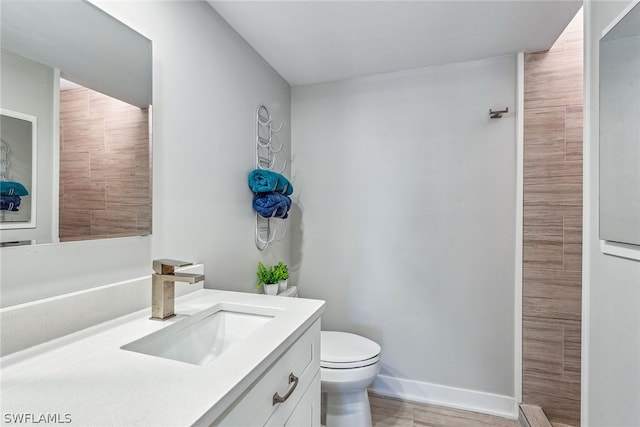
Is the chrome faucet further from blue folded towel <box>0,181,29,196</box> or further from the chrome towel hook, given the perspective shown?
the chrome towel hook

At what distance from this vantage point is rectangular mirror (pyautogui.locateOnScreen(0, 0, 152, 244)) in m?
0.78

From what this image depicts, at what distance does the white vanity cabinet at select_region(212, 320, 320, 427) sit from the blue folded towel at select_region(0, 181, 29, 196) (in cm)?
73

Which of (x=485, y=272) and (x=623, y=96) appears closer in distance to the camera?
(x=623, y=96)

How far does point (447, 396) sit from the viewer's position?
198cm

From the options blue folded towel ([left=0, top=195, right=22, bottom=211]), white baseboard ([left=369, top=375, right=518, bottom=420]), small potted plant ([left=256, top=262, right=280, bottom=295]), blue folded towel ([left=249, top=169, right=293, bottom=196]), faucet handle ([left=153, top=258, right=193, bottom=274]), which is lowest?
white baseboard ([left=369, top=375, right=518, bottom=420])

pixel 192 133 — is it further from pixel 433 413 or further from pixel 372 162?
pixel 433 413

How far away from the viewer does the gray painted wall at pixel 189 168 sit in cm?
88

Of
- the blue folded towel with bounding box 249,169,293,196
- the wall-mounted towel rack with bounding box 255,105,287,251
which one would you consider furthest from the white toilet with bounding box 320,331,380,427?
the blue folded towel with bounding box 249,169,293,196

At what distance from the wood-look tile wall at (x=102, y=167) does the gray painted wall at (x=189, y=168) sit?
49 millimetres

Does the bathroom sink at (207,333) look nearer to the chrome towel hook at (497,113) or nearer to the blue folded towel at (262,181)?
the blue folded towel at (262,181)

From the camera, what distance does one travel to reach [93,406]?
51 centimetres

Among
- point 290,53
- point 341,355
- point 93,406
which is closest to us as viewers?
point 93,406

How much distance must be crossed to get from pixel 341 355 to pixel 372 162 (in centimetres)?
128

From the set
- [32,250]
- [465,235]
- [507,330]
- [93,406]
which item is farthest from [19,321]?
[507,330]
